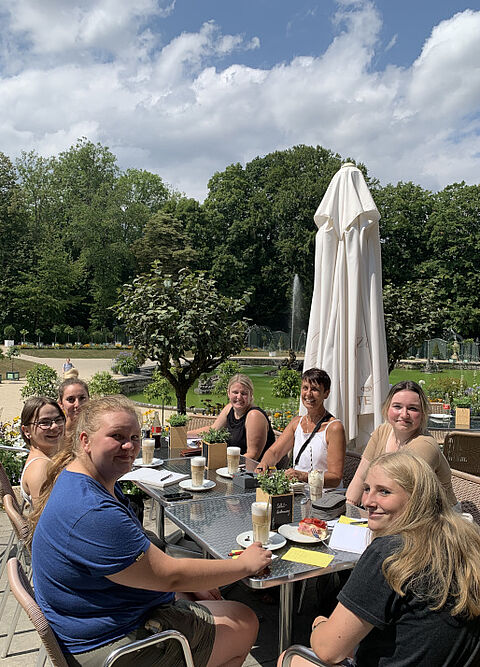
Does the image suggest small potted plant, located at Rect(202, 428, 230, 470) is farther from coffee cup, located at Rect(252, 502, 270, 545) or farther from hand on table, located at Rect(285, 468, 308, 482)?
coffee cup, located at Rect(252, 502, 270, 545)

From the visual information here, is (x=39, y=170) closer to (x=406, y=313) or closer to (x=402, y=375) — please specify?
(x=402, y=375)

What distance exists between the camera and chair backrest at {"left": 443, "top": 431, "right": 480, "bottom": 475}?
4852 mm

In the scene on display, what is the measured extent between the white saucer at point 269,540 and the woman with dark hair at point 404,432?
35.5 inches

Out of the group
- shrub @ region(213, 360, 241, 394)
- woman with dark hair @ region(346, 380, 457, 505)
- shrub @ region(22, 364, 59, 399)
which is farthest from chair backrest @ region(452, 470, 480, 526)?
shrub @ region(213, 360, 241, 394)

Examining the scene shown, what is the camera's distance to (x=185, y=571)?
1.86 meters

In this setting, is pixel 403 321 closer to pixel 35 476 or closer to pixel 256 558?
pixel 35 476

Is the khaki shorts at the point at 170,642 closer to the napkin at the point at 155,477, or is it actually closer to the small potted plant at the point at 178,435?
the napkin at the point at 155,477

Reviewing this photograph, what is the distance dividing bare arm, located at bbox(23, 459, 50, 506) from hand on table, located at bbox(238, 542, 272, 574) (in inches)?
48.8

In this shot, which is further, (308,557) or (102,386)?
(102,386)

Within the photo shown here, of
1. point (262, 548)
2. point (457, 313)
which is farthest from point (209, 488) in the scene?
point (457, 313)

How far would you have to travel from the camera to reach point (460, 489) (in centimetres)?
329

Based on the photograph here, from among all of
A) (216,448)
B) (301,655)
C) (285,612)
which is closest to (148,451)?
(216,448)

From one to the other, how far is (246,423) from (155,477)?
1016mm

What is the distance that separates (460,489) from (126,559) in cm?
244
